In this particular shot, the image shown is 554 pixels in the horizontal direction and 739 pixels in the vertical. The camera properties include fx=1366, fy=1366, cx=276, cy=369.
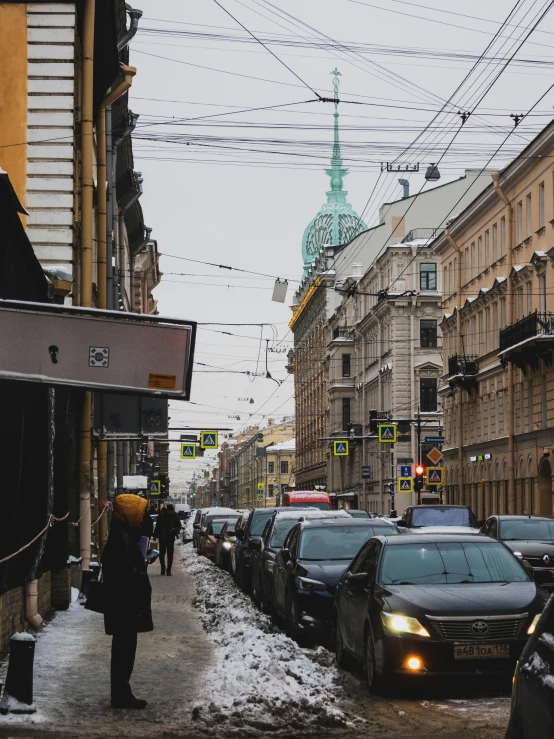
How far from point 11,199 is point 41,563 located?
6.14 metres

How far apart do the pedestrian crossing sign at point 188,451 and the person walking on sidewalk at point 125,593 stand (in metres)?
59.9

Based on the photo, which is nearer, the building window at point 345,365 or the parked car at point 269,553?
the parked car at point 269,553

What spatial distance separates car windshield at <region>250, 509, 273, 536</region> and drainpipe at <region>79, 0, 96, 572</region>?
17.0 ft

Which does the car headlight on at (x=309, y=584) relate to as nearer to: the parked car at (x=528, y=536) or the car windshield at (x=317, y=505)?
the parked car at (x=528, y=536)

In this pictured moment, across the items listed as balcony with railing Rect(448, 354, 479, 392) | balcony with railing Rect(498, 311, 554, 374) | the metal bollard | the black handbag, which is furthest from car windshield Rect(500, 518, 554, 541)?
balcony with railing Rect(448, 354, 479, 392)

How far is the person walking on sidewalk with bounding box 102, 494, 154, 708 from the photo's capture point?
407 inches

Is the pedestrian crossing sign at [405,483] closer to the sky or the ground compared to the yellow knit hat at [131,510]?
closer to the sky

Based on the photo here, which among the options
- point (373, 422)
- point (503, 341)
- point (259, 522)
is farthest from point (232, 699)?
point (373, 422)

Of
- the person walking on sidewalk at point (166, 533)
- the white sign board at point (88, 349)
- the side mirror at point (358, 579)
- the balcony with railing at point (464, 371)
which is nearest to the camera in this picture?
the white sign board at point (88, 349)

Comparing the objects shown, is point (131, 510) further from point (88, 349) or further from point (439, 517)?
point (439, 517)

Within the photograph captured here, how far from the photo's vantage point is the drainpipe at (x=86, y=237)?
846 inches

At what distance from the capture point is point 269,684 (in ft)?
35.0

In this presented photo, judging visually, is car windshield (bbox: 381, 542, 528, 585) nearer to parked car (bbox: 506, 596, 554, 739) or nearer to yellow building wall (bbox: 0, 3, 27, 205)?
parked car (bbox: 506, 596, 554, 739)

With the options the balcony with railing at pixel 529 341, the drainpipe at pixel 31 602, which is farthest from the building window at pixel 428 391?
the drainpipe at pixel 31 602
